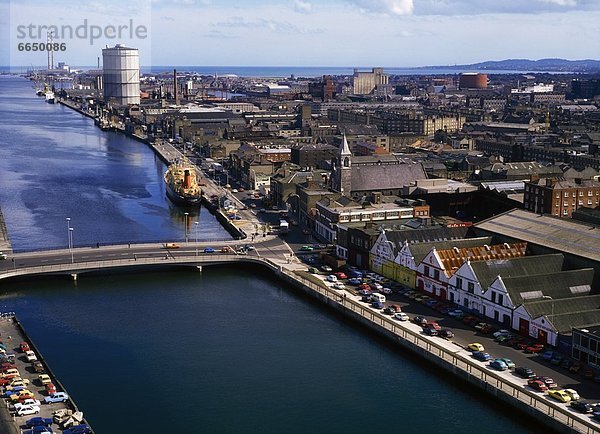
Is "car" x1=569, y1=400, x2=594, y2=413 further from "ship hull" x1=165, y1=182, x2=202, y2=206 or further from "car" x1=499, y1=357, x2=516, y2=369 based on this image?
"ship hull" x1=165, y1=182, x2=202, y2=206

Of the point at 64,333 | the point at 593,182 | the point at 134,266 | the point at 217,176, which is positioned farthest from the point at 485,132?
the point at 64,333

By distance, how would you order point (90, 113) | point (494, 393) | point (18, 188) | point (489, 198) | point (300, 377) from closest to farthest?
point (494, 393) → point (300, 377) → point (489, 198) → point (18, 188) → point (90, 113)

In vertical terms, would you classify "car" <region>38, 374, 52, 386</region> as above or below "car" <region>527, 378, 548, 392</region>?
below

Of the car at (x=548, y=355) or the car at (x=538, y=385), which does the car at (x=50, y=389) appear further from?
the car at (x=548, y=355)

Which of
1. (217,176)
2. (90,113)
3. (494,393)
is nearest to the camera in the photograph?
(494,393)

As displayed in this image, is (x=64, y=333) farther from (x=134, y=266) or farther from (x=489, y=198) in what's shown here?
(x=489, y=198)

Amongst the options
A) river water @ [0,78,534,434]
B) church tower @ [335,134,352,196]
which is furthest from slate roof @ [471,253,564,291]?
church tower @ [335,134,352,196]

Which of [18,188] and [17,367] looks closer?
[17,367]

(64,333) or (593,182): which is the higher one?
(593,182)
